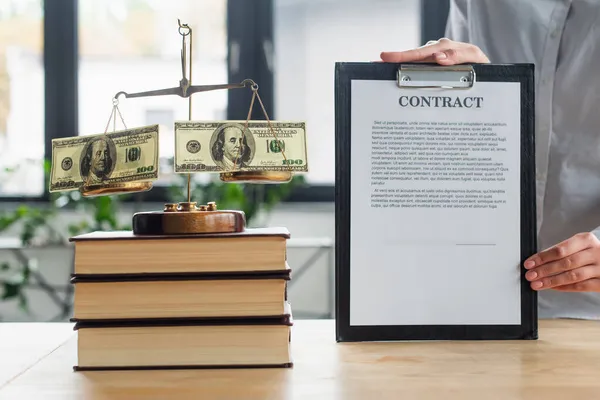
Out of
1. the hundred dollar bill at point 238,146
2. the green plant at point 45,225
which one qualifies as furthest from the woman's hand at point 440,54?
the green plant at point 45,225

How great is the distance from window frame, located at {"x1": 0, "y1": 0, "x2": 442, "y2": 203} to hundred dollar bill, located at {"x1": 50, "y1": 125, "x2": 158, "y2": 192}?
8.55ft

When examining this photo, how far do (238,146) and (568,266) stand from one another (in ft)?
1.68

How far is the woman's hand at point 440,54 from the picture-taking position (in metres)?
0.92

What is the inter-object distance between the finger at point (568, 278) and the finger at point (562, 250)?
3 cm

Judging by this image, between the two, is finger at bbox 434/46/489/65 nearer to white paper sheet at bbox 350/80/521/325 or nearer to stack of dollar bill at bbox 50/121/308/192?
white paper sheet at bbox 350/80/521/325

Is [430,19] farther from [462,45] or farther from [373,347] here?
[373,347]

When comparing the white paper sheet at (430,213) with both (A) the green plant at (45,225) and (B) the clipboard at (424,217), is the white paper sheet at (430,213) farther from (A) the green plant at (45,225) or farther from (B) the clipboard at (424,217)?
(A) the green plant at (45,225)

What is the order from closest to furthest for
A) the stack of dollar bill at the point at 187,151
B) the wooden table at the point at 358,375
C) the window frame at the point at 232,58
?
1. the wooden table at the point at 358,375
2. the stack of dollar bill at the point at 187,151
3. the window frame at the point at 232,58

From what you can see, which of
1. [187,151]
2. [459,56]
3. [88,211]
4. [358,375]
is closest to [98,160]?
[187,151]

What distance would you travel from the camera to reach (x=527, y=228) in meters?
0.89

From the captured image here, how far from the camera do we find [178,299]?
28.8 inches

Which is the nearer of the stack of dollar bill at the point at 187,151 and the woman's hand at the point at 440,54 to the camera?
the stack of dollar bill at the point at 187,151

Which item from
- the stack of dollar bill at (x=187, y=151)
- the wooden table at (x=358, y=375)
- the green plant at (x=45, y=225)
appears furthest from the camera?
the green plant at (x=45, y=225)

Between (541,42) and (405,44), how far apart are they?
2.28 metres
